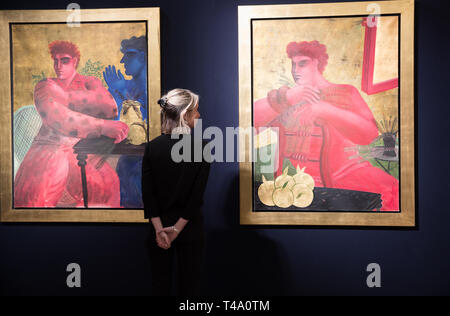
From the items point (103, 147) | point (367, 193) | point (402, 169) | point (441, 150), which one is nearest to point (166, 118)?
point (103, 147)

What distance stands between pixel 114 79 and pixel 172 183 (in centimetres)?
104

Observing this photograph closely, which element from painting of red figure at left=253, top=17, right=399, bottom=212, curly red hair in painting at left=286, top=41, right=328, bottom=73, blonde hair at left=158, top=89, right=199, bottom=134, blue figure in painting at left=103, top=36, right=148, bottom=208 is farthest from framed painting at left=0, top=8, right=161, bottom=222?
curly red hair in painting at left=286, top=41, right=328, bottom=73

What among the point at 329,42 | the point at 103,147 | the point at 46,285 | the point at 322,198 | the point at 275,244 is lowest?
the point at 46,285

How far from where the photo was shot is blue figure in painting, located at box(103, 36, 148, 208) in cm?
232

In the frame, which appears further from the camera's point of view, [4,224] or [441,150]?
[4,224]

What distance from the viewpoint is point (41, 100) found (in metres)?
2.37

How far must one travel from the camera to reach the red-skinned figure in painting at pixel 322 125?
7.43ft

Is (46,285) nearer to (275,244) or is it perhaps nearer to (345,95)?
(275,244)

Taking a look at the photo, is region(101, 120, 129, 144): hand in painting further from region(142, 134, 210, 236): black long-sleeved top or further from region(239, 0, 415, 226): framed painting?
region(239, 0, 415, 226): framed painting

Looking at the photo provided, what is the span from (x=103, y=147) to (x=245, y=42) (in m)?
1.25

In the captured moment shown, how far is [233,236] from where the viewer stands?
2367 mm

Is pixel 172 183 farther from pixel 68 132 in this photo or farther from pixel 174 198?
pixel 68 132

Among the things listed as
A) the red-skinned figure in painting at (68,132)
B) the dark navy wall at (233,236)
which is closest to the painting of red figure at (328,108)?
the dark navy wall at (233,236)

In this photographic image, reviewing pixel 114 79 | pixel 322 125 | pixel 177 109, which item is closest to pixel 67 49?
pixel 114 79
